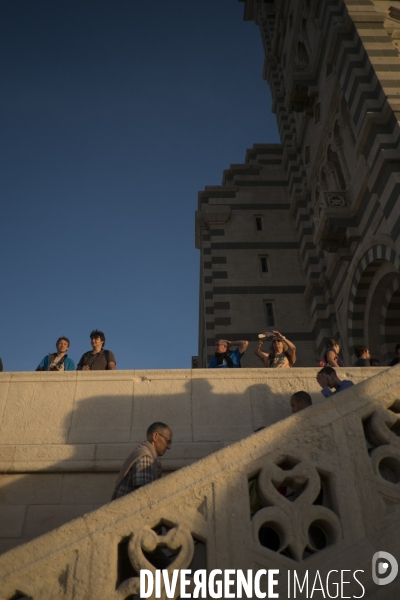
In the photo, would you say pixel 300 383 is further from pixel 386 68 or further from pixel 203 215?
pixel 203 215

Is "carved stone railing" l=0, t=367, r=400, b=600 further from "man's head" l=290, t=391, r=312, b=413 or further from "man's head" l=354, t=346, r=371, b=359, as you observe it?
"man's head" l=354, t=346, r=371, b=359

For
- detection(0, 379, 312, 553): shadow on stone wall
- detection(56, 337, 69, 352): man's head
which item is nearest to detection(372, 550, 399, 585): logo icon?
detection(0, 379, 312, 553): shadow on stone wall

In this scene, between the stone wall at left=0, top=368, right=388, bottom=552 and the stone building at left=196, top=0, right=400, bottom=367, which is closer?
the stone wall at left=0, top=368, right=388, bottom=552

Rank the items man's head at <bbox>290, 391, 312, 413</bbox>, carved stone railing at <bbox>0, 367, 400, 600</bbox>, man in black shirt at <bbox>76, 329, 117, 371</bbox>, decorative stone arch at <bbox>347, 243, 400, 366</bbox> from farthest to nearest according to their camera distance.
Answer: decorative stone arch at <bbox>347, 243, 400, 366</bbox> < man in black shirt at <bbox>76, 329, 117, 371</bbox> < man's head at <bbox>290, 391, 312, 413</bbox> < carved stone railing at <bbox>0, 367, 400, 600</bbox>

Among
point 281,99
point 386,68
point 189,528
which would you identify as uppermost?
point 281,99

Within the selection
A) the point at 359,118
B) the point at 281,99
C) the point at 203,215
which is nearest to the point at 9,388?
the point at 359,118

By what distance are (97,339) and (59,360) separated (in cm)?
67

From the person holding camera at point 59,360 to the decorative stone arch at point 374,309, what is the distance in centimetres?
903

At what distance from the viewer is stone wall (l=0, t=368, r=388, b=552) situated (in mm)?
5980

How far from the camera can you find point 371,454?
3789 millimetres

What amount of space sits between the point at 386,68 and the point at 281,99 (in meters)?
11.5

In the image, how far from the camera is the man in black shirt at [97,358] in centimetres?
756

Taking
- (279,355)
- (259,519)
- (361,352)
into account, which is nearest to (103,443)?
(279,355)

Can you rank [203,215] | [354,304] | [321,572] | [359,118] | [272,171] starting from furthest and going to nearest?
[272,171] < [203,215] < [354,304] < [359,118] < [321,572]
